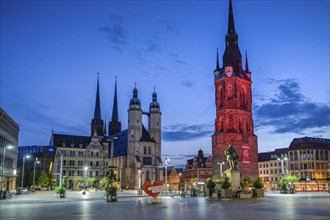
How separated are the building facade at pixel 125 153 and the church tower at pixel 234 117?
2226 centimetres

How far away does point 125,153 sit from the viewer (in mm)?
132000

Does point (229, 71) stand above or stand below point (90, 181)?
above

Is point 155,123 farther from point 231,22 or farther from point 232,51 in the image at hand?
point 231,22

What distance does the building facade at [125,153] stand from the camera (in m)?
128

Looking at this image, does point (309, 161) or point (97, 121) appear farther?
point (97, 121)

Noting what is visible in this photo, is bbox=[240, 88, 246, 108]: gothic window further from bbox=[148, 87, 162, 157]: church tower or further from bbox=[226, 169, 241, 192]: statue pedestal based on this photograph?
bbox=[226, 169, 241, 192]: statue pedestal

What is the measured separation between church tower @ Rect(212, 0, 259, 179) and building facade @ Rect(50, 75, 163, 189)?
22260mm

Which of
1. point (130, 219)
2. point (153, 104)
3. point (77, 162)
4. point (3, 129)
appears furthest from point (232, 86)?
point (130, 219)

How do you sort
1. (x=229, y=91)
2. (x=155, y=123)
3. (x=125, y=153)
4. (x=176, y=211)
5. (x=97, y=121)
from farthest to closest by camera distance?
(x=97, y=121) → (x=155, y=123) → (x=125, y=153) → (x=229, y=91) → (x=176, y=211)

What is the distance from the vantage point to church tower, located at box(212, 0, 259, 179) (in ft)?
394

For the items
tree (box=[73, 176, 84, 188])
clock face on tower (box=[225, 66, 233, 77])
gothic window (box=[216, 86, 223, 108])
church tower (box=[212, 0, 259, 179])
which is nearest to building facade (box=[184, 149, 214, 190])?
church tower (box=[212, 0, 259, 179])

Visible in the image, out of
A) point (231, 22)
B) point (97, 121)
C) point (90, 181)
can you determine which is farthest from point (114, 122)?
point (231, 22)

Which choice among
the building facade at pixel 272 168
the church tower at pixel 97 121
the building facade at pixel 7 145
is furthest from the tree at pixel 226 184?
the church tower at pixel 97 121

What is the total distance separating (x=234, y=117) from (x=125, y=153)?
39171 mm
